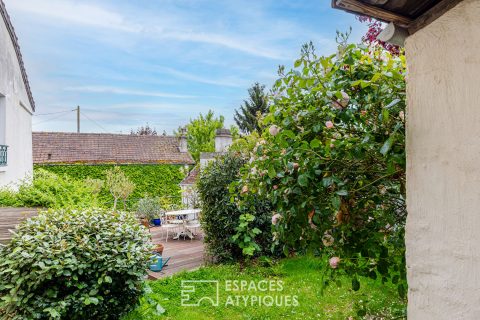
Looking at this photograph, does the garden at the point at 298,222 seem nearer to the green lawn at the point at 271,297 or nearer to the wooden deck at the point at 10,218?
the green lawn at the point at 271,297

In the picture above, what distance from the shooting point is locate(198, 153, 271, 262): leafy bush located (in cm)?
711

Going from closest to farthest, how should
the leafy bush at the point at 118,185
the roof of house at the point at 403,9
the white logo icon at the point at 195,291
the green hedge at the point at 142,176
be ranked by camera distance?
the roof of house at the point at 403,9, the white logo icon at the point at 195,291, the leafy bush at the point at 118,185, the green hedge at the point at 142,176

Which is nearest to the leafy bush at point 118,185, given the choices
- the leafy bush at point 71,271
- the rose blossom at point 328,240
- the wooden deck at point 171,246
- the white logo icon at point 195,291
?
the wooden deck at point 171,246

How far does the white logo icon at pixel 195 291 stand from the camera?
5199mm

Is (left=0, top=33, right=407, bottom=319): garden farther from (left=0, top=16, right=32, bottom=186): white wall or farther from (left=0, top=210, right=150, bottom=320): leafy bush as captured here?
(left=0, top=16, right=32, bottom=186): white wall

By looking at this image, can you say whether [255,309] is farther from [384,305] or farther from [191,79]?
[191,79]

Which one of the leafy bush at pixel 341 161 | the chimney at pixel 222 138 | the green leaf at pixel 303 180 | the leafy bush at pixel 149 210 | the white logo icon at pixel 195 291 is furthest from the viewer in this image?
the leafy bush at pixel 149 210

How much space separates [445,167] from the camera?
55.2 inches

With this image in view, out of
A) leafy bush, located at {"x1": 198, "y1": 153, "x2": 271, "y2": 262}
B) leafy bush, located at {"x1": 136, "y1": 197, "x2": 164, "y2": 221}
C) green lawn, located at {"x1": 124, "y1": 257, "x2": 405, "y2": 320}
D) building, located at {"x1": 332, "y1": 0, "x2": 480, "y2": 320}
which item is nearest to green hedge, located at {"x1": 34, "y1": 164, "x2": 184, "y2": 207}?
leafy bush, located at {"x1": 136, "y1": 197, "x2": 164, "y2": 221}

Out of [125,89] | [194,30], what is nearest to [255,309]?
[194,30]

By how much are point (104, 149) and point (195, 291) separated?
48.4ft

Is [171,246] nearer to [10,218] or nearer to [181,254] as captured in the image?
[181,254]

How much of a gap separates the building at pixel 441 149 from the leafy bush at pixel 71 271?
3079 mm

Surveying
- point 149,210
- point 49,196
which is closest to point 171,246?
point 49,196
